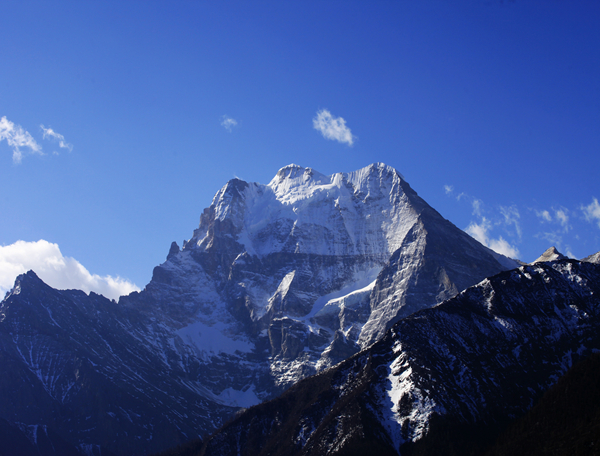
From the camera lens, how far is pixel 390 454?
553ft

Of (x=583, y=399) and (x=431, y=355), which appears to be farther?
(x=431, y=355)

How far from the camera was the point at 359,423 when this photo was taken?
17875 centimetres

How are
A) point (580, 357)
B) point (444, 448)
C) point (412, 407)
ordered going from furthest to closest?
point (580, 357)
point (412, 407)
point (444, 448)

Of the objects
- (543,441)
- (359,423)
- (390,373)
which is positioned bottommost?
(543,441)

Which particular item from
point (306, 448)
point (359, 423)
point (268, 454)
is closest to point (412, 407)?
point (359, 423)

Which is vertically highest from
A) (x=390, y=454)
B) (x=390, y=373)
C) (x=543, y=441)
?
(x=390, y=373)

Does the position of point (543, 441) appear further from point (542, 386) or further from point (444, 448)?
point (542, 386)

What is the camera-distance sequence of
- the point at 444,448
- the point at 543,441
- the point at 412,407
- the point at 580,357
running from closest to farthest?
the point at 543,441, the point at 444,448, the point at 412,407, the point at 580,357

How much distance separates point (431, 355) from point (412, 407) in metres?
22.3

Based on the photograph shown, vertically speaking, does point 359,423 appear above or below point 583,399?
above

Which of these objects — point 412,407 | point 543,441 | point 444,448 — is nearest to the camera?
point 543,441

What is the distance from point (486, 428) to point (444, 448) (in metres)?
15.3

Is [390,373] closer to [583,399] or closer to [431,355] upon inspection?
[431,355]

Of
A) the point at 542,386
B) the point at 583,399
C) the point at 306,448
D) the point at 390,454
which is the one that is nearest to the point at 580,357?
the point at 542,386
